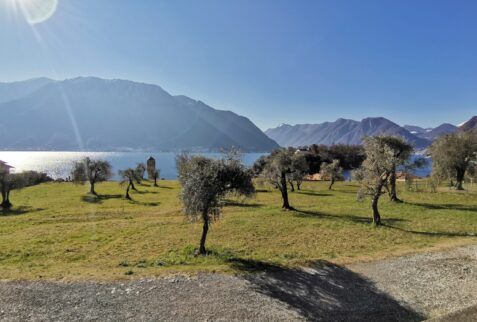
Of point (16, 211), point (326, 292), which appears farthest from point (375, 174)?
point (16, 211)

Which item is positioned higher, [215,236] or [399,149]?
[399,149]

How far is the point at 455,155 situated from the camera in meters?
56.8

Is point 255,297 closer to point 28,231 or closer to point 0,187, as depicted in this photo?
point 28,231

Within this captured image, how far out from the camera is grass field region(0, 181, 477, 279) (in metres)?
20.8

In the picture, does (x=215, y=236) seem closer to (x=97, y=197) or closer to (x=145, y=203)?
(x=145, y=203)

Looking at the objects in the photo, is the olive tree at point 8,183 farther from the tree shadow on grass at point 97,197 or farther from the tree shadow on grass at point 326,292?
the tree shadow on grass at point 326,292

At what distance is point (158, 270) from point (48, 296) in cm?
592

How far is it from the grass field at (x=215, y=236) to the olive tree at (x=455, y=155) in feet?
37.9

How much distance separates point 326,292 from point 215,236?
14.5 meters

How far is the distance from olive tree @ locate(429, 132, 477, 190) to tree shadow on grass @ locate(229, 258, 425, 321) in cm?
5131

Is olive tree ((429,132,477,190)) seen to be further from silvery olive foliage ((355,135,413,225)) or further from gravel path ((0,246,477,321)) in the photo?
gravel path ((0,246,477,321))

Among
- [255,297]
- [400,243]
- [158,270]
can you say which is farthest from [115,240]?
[400,243]

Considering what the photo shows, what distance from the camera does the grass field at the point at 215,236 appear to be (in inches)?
817

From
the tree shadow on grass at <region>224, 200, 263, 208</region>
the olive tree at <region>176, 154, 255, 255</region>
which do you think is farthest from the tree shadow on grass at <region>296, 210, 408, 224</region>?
the olive tree at <region>176, 154, 255, 255</region>
